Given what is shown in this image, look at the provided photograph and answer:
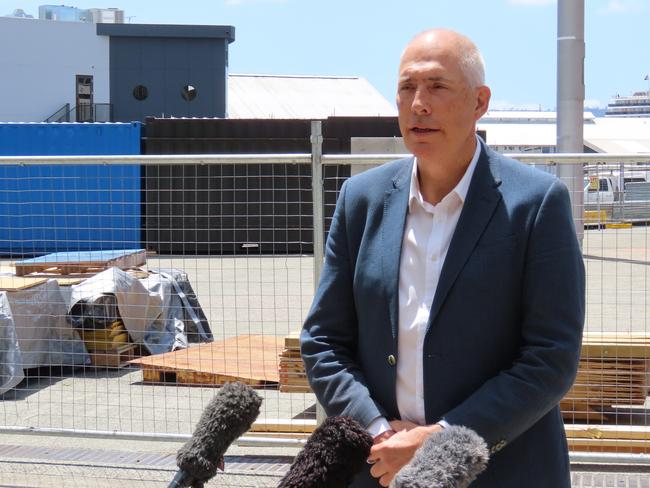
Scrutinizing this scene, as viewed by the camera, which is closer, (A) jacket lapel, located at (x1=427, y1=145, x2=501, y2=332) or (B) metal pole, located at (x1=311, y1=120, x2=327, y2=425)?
(A) jacket lapel, located at (x1=427, y1=145, x2=501, y2=332)

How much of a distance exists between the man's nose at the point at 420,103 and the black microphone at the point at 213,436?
0.83 meters

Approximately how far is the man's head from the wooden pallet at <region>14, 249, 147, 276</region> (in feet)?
24.8

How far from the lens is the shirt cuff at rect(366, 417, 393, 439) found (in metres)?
2.40

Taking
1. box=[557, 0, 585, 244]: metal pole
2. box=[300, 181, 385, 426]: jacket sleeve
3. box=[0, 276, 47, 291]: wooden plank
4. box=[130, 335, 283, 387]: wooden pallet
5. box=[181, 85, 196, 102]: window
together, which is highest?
box=[181, 85, 196, 102]: window

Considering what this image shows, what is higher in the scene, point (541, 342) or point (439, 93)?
point (439, 93)

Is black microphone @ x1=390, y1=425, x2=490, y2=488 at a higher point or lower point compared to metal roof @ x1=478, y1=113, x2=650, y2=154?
lower

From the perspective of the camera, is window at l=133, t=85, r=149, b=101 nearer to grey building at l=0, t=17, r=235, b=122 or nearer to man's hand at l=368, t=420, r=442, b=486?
grey building at l=0, t=17, r=235, b=122

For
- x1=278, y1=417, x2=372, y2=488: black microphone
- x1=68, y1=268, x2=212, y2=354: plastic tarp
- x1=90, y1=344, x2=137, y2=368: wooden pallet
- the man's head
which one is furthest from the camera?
x1=68, y1=268, x2=212, y2=354: plastic tarp

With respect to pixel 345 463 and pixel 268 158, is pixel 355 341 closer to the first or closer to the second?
pixel 345 463

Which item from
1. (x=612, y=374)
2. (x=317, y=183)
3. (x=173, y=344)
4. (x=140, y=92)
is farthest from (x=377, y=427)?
(x=140, y=92)

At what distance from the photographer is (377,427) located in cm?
241

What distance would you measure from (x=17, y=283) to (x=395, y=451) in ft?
22.9

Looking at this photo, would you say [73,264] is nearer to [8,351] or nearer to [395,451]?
[8,351]

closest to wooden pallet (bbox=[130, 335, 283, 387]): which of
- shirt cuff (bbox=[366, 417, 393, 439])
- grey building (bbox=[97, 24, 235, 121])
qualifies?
shirt cuff (bbox=[366, 417, 393, 439])
